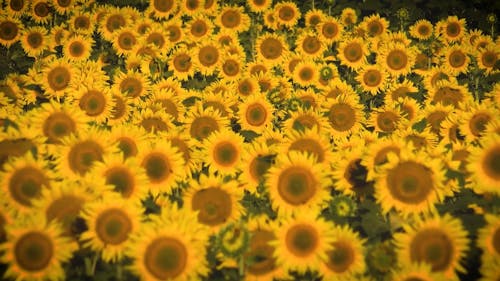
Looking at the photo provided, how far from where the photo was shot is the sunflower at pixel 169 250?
2.41m

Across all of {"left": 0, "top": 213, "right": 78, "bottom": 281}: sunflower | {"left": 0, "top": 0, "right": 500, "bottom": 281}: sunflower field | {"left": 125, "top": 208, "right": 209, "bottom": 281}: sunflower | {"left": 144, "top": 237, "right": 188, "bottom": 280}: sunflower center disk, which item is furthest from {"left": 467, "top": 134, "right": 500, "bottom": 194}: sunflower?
{"left": 0, "top": 213, "right": 78, "bottom": 281}: sunflower

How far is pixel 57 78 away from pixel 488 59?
6245mm

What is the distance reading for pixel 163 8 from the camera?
690cm

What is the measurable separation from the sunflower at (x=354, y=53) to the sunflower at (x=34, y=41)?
16.1ft

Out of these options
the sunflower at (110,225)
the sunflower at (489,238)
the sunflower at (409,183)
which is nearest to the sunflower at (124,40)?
the sunflower at (110,225)

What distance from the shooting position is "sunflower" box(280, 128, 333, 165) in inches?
128

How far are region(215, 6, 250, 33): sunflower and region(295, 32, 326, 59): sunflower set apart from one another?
100 centimetres

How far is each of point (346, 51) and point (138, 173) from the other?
457 cm

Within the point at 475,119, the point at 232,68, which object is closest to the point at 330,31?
the point at 232,68

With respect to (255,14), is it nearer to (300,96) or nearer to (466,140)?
Result: (300,96)

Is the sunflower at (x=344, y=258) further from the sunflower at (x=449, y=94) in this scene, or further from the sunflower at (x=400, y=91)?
the sunflower at (x=400, y=91)

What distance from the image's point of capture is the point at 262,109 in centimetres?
470

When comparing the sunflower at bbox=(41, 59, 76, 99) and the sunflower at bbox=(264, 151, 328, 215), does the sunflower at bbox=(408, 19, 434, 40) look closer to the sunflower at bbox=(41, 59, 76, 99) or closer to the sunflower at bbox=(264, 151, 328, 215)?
the sunflower at bbox=(264, 151, 328, 215)

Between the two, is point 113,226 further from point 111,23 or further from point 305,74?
point 111,23
